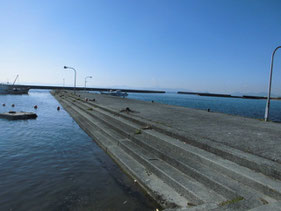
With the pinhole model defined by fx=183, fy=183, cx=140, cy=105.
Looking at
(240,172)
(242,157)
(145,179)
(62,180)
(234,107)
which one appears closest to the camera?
(240,172)

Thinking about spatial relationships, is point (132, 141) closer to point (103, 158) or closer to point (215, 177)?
point (103, 158)

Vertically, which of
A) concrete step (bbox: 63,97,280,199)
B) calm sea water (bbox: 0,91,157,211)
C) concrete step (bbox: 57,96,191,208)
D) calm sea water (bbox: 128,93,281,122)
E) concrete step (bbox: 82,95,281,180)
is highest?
concrete step (bbox: 82,95,281,180)

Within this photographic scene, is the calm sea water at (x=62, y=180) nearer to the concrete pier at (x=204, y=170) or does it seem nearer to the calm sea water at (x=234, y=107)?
the concrete pier at (x=204, y=170)

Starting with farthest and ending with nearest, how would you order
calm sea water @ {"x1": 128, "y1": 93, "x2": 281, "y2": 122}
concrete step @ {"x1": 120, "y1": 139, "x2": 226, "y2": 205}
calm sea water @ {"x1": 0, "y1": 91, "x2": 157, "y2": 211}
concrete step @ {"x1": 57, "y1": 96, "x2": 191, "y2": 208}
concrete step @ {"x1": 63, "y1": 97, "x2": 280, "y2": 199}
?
calm sea water @ {"x1": 128, "y1": 93, "x2": 281, "y2": 122} < calm sea water @ {"x1": 0, "y1": 91, "x2": 157, "y2": 211} < concrete step @ {"x1": 57, "y1": 96, "x2": 191, "y2": 208} < concrete step @ {"x1": 120, "y1": 139, "x2": 226, "y2": 205} < concrete step @ {"x1": 63, "y1": 97, "x2": 280, "y2": 199}

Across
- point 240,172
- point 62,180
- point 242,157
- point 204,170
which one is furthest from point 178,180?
point 62,180

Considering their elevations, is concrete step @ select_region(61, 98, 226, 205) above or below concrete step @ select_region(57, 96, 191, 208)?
above

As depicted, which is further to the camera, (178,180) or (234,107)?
(234,107)

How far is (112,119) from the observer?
1168 centimetres

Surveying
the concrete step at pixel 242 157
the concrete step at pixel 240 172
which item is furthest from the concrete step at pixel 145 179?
the concrete step at pixel 242 157

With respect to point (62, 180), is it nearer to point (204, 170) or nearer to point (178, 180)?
point (178, 180)

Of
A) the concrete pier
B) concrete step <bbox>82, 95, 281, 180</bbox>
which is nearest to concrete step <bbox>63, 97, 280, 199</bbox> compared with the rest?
the concrete pier

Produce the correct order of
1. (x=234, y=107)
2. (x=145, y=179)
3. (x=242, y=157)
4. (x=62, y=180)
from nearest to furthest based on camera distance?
(x=242, y=157), (x=145, y=179), (x=62, y=180), (x=234, y=107)

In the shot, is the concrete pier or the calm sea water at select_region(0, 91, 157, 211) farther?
the calm sea water at select_region(0, 91, 157, 211)

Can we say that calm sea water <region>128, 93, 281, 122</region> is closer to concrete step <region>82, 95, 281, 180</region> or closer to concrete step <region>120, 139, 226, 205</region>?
concrete step <region>82, 95, 281, 180</region>
